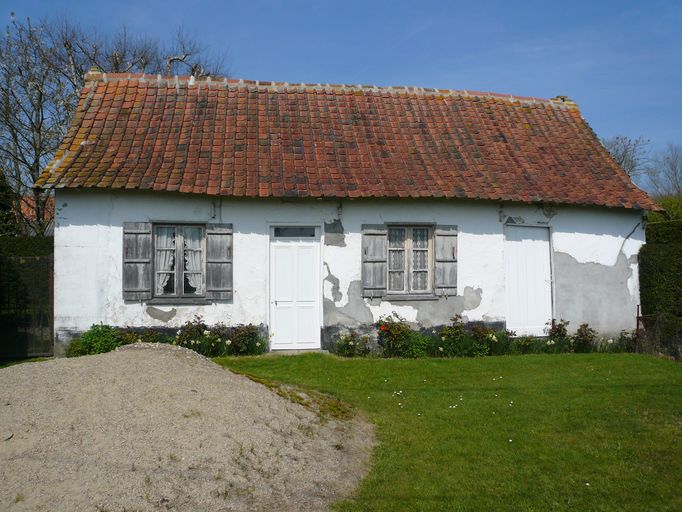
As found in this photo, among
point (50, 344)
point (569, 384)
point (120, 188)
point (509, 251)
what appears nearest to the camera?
point (569, 384)

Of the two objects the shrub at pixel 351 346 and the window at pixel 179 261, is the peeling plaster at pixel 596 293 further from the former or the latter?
the window at pixel 179 261

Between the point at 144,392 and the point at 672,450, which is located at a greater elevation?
the point at 144,392

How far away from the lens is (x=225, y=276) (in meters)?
10.8

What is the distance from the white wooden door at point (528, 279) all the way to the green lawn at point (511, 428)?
5.41 feet

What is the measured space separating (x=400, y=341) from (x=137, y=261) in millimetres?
5000

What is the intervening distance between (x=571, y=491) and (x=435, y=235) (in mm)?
6938

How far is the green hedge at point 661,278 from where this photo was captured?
11.9 m

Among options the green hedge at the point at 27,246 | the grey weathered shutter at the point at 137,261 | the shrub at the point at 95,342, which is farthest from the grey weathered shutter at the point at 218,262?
the green hedge at the point at 27,246

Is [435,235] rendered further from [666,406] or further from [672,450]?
[672,450]

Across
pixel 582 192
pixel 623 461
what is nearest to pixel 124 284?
pixel 623 461

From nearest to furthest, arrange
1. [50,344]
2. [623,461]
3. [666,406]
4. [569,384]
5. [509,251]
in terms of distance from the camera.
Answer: [623,461], [666,406], [569,384], [50,344], [509,251]

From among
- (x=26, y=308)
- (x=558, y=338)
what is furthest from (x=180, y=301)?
(x=558, y=338)

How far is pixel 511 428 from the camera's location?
6512mm

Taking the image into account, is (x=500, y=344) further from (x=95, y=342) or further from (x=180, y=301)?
(x=95, y=342)
